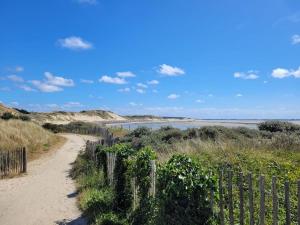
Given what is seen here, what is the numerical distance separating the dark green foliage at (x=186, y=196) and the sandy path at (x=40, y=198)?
3365 millimetres

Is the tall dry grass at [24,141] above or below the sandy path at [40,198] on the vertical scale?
above

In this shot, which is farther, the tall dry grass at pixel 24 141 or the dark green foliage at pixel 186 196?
the tall dry grass at pixel 24 141

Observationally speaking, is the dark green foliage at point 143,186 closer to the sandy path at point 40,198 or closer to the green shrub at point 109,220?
the green shrub at point 109,220

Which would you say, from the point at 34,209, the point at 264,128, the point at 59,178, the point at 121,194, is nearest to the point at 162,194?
the point at 121,194

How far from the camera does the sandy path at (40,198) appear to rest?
935 centimetres

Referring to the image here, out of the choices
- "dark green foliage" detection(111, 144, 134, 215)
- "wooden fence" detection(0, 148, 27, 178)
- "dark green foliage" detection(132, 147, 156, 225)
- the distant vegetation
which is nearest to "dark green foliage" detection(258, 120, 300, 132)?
the distant vegetation

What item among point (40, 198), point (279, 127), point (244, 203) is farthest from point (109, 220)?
point (279, 127)

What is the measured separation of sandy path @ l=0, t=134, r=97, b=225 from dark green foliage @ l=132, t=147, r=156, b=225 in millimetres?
1596

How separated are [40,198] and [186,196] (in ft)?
23.4

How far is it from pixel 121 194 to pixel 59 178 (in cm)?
648

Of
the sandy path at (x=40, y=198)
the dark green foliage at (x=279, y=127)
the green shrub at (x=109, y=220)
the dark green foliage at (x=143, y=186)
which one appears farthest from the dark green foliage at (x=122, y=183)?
the dark green foliage at (x=279, y=127)

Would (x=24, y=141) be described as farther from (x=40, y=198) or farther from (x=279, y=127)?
(x=279, y=127)

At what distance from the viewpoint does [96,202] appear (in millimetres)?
9570

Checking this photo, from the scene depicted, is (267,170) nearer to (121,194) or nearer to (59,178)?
(121,194)
